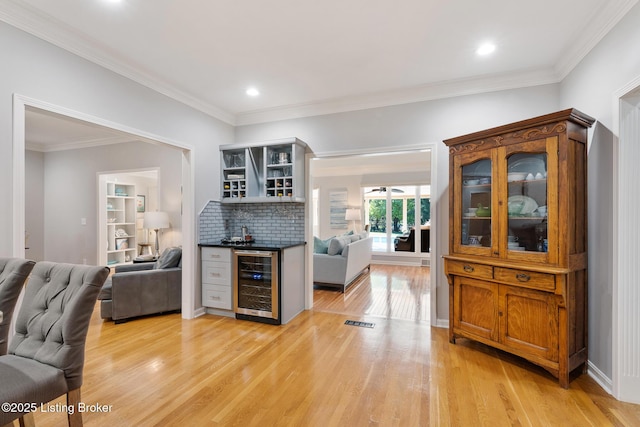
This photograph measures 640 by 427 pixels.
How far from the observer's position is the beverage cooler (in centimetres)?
356

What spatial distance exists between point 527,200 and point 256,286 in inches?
117

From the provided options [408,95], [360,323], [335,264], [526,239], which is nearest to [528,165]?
[526,239]

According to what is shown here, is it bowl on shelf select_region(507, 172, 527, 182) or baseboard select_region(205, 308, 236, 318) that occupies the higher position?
bowl on shelf select_region(507, 172, 527, 182)

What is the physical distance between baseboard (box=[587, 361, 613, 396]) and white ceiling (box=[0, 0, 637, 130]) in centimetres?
256

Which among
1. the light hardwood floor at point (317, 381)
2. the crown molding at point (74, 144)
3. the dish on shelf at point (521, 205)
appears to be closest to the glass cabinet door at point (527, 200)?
the dish on shelf at point (521, 205)

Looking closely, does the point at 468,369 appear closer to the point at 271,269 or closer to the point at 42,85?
the point at 271,269

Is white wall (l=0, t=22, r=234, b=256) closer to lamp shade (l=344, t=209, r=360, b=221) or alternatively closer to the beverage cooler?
the beverage cooler

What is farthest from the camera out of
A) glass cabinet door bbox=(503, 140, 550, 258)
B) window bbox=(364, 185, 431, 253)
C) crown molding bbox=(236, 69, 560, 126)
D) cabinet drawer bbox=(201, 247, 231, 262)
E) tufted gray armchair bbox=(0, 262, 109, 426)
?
window bbox=(364, 185, 431, 253)

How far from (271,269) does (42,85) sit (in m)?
2.61

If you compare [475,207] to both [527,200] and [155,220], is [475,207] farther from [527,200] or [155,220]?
[155,220]

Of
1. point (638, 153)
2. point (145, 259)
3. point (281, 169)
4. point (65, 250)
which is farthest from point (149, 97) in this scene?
point (65, 250)

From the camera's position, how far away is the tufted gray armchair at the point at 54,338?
4.38 feet


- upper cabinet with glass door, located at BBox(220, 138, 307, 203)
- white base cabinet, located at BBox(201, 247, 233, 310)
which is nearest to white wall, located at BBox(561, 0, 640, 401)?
upper cabinet with glass door, located at BBox(220, 138, 307, 203)

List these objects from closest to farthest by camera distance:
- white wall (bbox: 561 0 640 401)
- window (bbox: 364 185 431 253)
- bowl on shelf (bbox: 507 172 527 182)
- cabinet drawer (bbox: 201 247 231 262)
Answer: white wall (bbox: 561 0 640 401) < bowl on shelf (bbox: 507 172 527 182) < cabinet drawer (bbox: 201 247 231 262) < window (bbox: 364 185 431 253)
